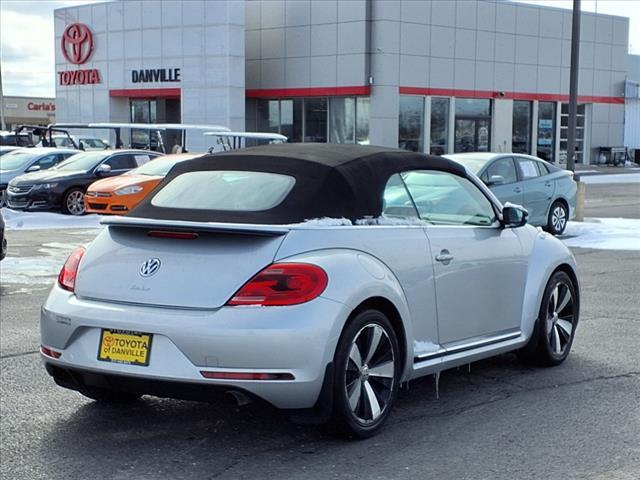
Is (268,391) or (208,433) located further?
(208,433)

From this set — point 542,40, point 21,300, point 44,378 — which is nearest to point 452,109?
point 542,40

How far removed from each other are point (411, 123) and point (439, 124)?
1.80 m

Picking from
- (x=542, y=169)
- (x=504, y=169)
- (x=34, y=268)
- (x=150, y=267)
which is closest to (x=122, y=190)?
(x=34, y=268)

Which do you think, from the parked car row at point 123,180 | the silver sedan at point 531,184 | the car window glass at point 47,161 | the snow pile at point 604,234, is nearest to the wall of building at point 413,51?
the parked car row at point 123,180

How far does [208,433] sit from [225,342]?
0.91 meters

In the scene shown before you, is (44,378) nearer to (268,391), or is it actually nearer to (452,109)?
(268,391)

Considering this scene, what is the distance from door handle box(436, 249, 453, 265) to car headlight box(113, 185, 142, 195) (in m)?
14.2

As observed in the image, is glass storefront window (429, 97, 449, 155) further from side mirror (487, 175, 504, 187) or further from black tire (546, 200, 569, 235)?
side mirror (487, 175, 504, 187)

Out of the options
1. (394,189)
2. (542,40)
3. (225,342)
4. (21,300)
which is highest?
(542,40)

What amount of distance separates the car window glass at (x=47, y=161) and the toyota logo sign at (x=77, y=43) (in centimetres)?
2521

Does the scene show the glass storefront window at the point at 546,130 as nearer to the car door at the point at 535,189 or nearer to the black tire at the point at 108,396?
the car door at the point at 535,189

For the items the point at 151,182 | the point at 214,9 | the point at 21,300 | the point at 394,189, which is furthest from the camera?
the point at 214,9

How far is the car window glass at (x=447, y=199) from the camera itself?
6.18 metres

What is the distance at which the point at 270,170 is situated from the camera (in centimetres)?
577
